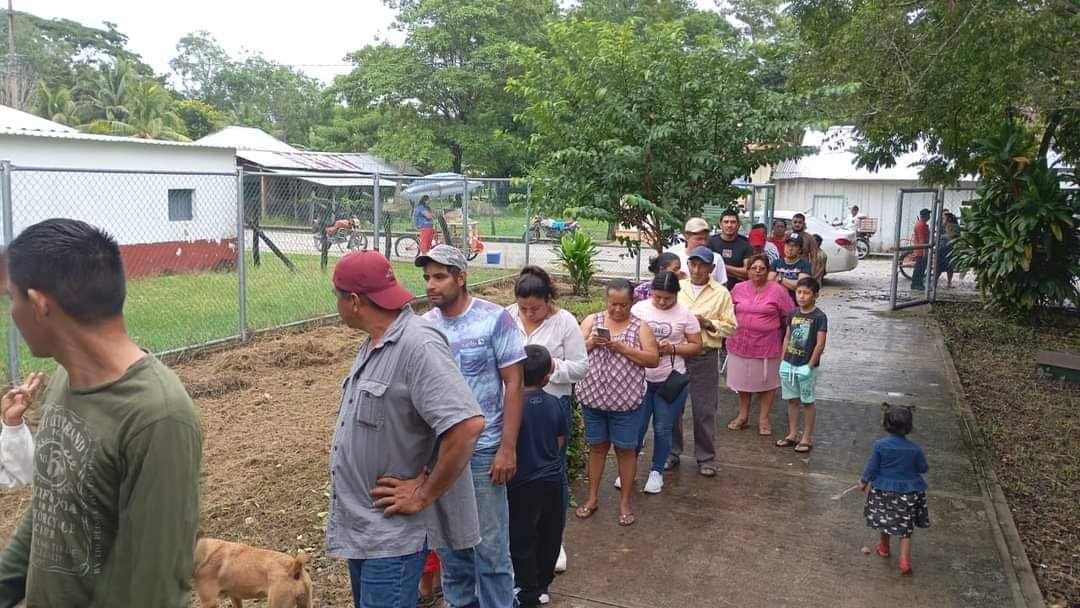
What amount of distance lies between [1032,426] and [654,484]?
4.09 metres

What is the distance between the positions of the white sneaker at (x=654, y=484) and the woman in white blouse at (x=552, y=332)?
1.64 meters

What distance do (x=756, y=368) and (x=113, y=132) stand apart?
32.4 meters

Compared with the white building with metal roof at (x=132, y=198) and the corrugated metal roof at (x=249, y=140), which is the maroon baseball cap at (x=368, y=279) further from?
the corrugated metal roof at (x=249, y=140)

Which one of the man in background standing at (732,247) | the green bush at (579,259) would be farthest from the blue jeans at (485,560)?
the green bush at (579,259)

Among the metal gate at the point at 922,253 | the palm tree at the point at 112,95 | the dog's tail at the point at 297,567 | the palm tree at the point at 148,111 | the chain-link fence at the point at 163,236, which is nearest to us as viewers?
the dog's tail at the point at 297,567

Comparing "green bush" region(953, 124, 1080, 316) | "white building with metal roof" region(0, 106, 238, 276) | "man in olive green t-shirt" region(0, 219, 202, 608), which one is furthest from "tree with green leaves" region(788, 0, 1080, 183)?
"white building with metal roof" region(0, 106, 238, 276)

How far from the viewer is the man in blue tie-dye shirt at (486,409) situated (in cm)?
354

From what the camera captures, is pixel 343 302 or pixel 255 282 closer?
pixel 343 302

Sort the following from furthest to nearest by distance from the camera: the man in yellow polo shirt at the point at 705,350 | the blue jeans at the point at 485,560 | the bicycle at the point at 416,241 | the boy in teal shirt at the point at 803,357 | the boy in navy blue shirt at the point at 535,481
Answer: the bicycle at the point at 416,241 < the boy in teal shirt at the point at 803,357 < the man in yellow polo shirt at the point at 705,350 < the boy in navy blue shirt at the point at 535,481 < the blue jeans at the point at 485,560

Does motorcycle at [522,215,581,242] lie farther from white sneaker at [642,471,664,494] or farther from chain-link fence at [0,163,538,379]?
white sneaker at [642,471,664,494]

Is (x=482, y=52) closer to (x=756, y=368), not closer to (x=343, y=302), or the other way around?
(x=756, y=368)

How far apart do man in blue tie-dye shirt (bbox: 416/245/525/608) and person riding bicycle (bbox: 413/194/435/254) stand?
10158 millimetres

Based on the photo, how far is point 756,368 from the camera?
6996 millimetres

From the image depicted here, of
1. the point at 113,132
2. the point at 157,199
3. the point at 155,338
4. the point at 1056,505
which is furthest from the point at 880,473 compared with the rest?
the point at 113,132
